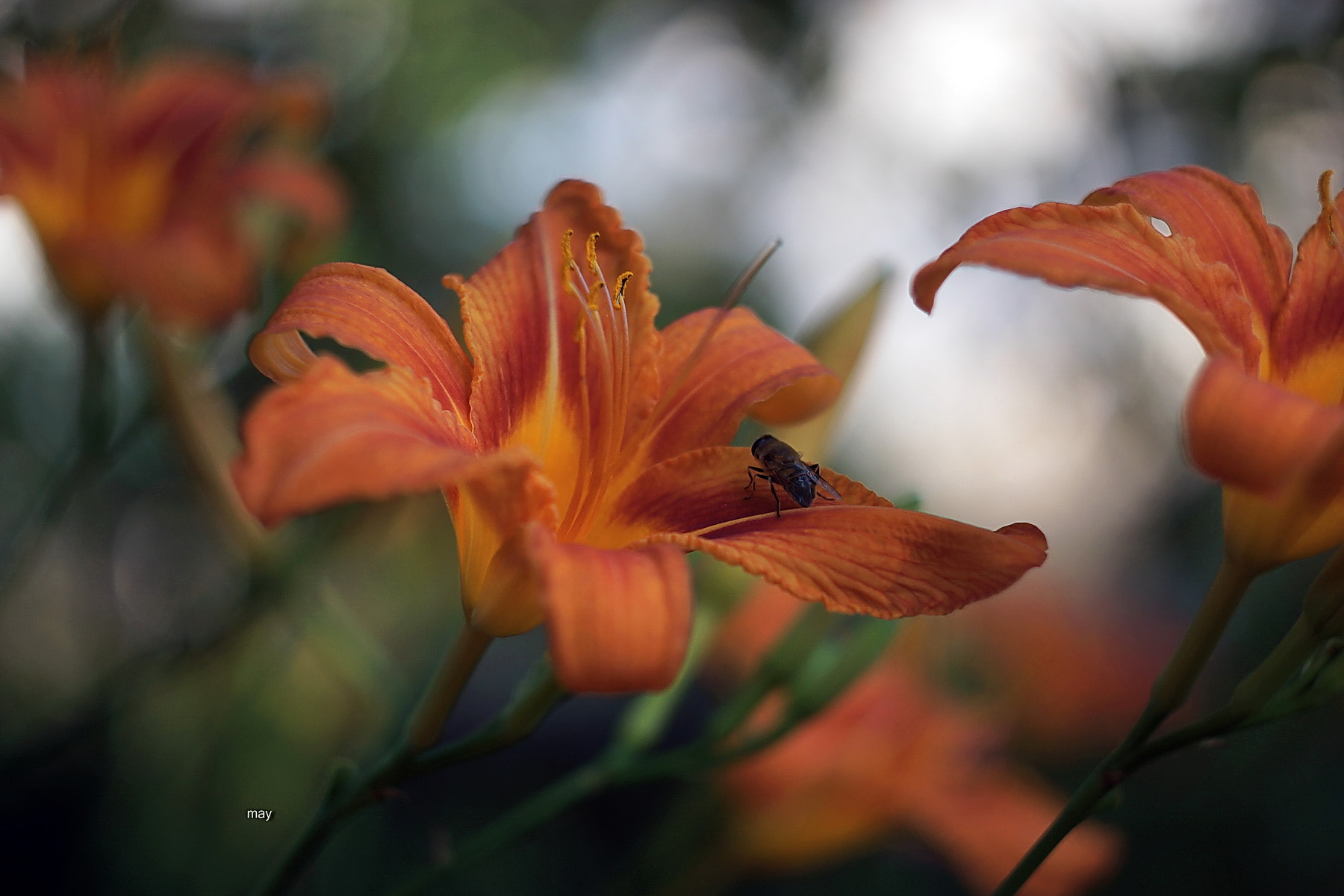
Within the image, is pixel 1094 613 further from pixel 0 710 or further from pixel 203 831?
pixel 0 710

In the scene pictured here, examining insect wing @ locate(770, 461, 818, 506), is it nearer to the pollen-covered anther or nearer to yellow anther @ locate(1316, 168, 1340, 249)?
the pollen-covered anther

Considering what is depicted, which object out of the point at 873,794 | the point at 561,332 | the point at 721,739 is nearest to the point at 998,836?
the point at 873,794

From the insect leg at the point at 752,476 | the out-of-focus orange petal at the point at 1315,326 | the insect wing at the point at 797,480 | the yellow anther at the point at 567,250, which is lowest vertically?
the insect leg at the point at 752,476

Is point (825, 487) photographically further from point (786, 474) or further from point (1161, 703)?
point (1161, 703)

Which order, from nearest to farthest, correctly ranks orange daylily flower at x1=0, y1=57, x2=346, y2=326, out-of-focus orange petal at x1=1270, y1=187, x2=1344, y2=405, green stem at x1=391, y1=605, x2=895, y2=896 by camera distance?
out-of-focus orange petal at x1=1270, y1=187, x2=1344, y2=405 < green stem at x1=391, y1=605, x2=895, y2=896 < orange daylily flower at x1=0, y1=57, x2=346, y2=326

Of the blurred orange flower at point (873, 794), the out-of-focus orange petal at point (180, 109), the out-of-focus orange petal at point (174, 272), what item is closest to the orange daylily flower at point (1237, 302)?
the blurred orange flower at point (873, 794)

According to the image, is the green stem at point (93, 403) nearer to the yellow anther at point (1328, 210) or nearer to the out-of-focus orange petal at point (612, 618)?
the out-of-focus orange petal at point (612, 618)

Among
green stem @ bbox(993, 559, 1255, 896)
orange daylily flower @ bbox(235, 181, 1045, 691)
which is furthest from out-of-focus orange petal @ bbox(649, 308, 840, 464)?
green stem @ bbox(993, 559, 1255, 896)
